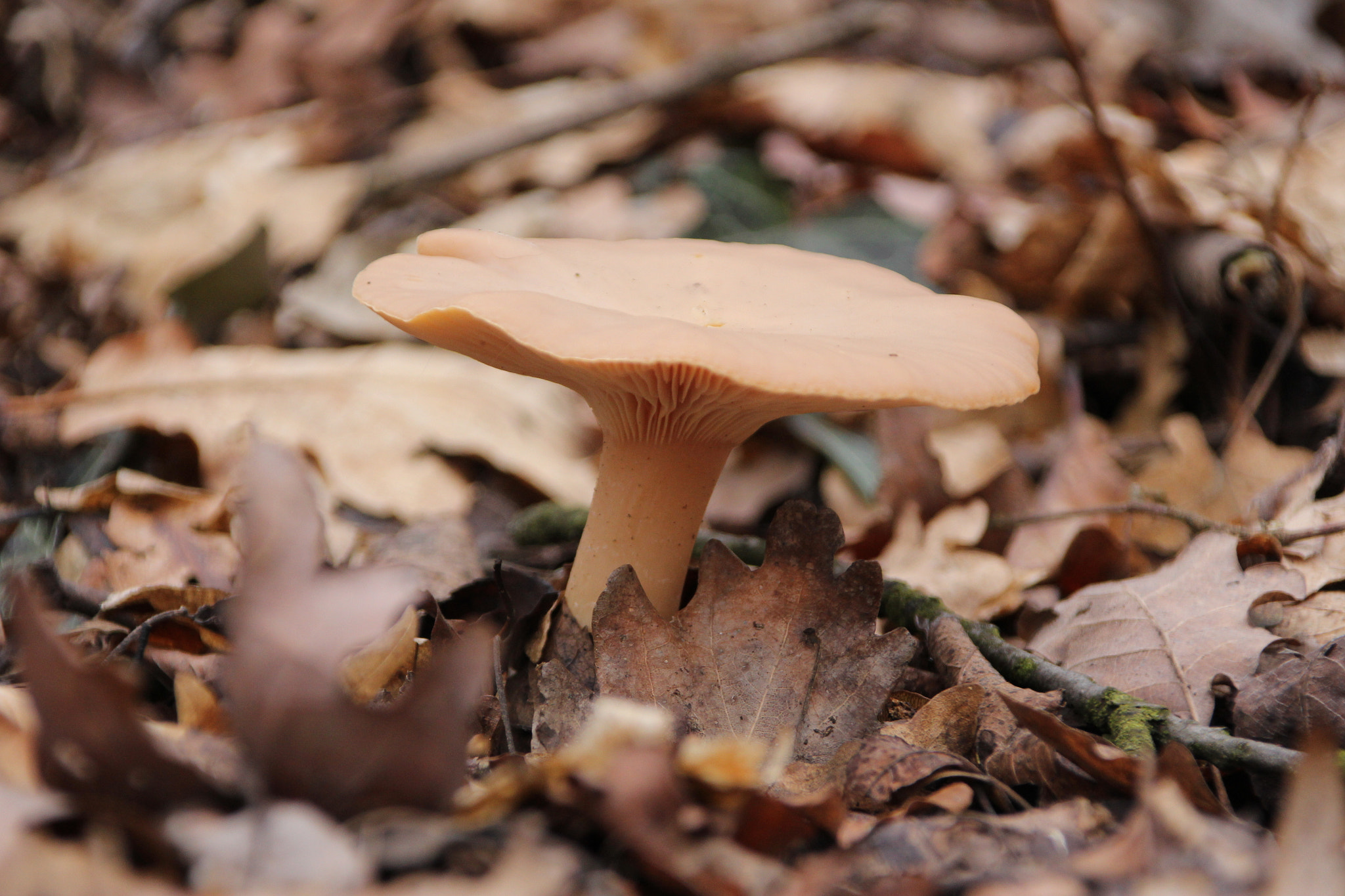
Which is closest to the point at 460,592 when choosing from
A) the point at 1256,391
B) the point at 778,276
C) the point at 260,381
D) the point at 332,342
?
the point at 778,276

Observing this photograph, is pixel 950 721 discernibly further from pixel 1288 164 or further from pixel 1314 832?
pixel 1288 164

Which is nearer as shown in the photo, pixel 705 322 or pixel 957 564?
pixel 705 322

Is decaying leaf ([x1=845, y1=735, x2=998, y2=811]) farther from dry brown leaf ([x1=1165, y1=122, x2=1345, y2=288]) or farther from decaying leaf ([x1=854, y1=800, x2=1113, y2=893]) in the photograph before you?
dry brown leaf ([x1=1165, y1=122, x2=1345, y2=288])

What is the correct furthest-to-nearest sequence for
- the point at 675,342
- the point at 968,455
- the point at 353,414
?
the point at 968,455 → the point at 353,414 → the point at 675,342

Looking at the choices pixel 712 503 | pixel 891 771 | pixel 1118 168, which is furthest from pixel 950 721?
pixel 1118 168

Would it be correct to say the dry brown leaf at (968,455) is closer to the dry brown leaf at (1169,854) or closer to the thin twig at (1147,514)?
the thin twig at (1147,514)

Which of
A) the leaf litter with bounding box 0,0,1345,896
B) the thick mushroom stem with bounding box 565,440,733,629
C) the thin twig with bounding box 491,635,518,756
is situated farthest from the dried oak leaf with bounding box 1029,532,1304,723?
the thin twig with bounding box 491,635,518,756

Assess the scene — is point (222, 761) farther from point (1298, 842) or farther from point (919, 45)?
point (919, 45)
